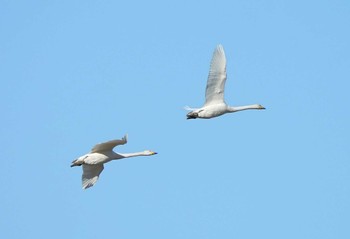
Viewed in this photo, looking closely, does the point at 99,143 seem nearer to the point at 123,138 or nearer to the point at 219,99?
the point at 123,138

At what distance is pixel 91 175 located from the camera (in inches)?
2731

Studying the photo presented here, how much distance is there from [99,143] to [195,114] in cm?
534

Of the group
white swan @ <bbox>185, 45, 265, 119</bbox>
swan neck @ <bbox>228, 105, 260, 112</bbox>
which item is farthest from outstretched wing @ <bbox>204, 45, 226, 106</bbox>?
swan neck @ <bbox>228, 105, 260, 112</bbox>

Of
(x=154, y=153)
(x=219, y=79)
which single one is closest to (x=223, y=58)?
(x=219, y=79)

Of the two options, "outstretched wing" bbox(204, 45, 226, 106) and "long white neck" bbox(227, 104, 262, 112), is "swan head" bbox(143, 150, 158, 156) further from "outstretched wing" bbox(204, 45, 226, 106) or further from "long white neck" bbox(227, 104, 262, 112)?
"long white neck" bbox(227, 104, 262, 112)

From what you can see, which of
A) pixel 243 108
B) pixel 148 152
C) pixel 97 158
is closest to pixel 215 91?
pixel 243 108

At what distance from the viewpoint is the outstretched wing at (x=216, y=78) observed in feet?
222

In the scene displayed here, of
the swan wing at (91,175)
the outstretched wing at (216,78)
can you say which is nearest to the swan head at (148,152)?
the swan wing at (91,175)

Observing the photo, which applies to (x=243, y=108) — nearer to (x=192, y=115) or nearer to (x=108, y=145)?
(x=192, y=115)

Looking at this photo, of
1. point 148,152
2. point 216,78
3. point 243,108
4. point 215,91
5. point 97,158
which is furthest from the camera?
point 243,108

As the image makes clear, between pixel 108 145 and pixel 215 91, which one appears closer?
pixel 108 145

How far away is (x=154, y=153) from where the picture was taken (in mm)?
70250

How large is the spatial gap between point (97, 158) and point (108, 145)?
1230mm

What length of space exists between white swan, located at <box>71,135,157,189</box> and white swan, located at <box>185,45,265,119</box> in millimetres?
3827
